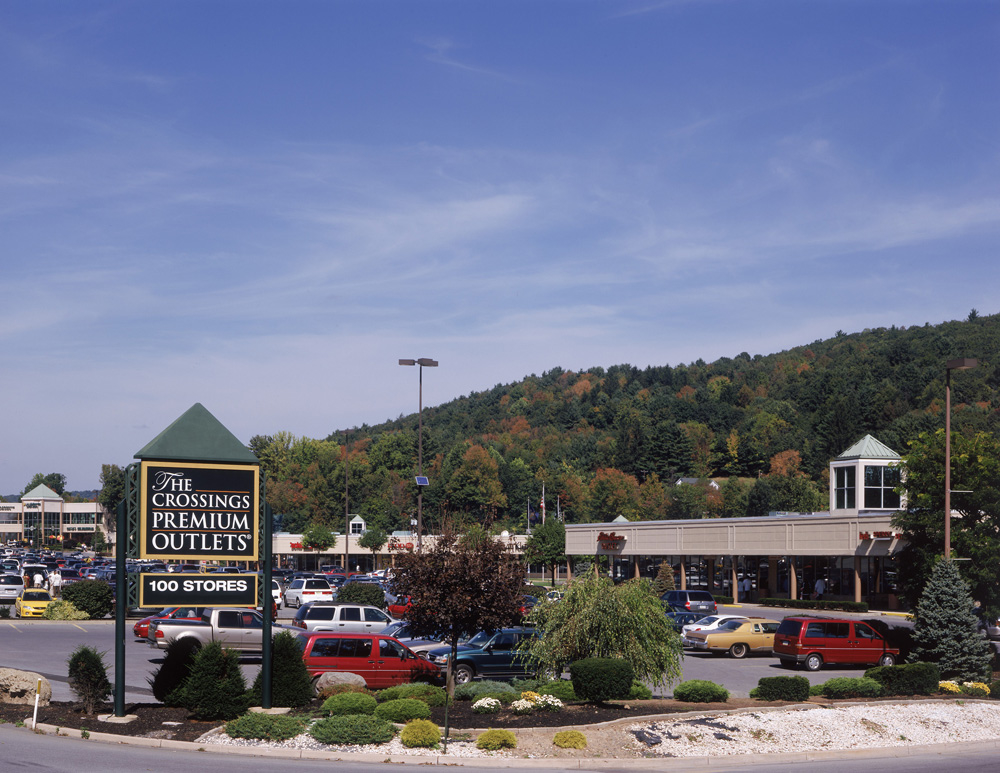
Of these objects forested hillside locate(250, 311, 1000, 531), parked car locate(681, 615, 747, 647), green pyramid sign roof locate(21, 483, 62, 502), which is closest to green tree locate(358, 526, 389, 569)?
forested hillside locate(250, 311, 1000, 531)

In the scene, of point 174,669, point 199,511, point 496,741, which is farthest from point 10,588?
point 496,741

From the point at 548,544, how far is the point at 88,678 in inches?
2287

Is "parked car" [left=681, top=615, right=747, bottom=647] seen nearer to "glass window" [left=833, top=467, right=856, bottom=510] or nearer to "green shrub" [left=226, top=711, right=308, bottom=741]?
"green shrub" [left=226, top=711, right=308, bottom=741]

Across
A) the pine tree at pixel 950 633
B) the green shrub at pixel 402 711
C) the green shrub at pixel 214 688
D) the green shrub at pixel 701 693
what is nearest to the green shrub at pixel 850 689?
the green shrub at pixel 701 693

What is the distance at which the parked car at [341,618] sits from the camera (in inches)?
1308

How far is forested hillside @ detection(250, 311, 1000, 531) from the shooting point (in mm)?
131750

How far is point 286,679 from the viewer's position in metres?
20.0

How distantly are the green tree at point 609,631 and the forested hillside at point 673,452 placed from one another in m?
97.3

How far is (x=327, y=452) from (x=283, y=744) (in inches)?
6270

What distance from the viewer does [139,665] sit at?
2942 centimetres

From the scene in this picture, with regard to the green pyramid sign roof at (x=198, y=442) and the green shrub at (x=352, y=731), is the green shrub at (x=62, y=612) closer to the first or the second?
the green pyramid sign roof at (x=198, y=442)

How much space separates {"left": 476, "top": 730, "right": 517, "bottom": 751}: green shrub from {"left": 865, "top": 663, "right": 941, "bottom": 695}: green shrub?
10.7m

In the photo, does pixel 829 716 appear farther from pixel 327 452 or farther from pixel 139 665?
pixel 327 452

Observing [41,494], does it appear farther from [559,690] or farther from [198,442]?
[559,690]
